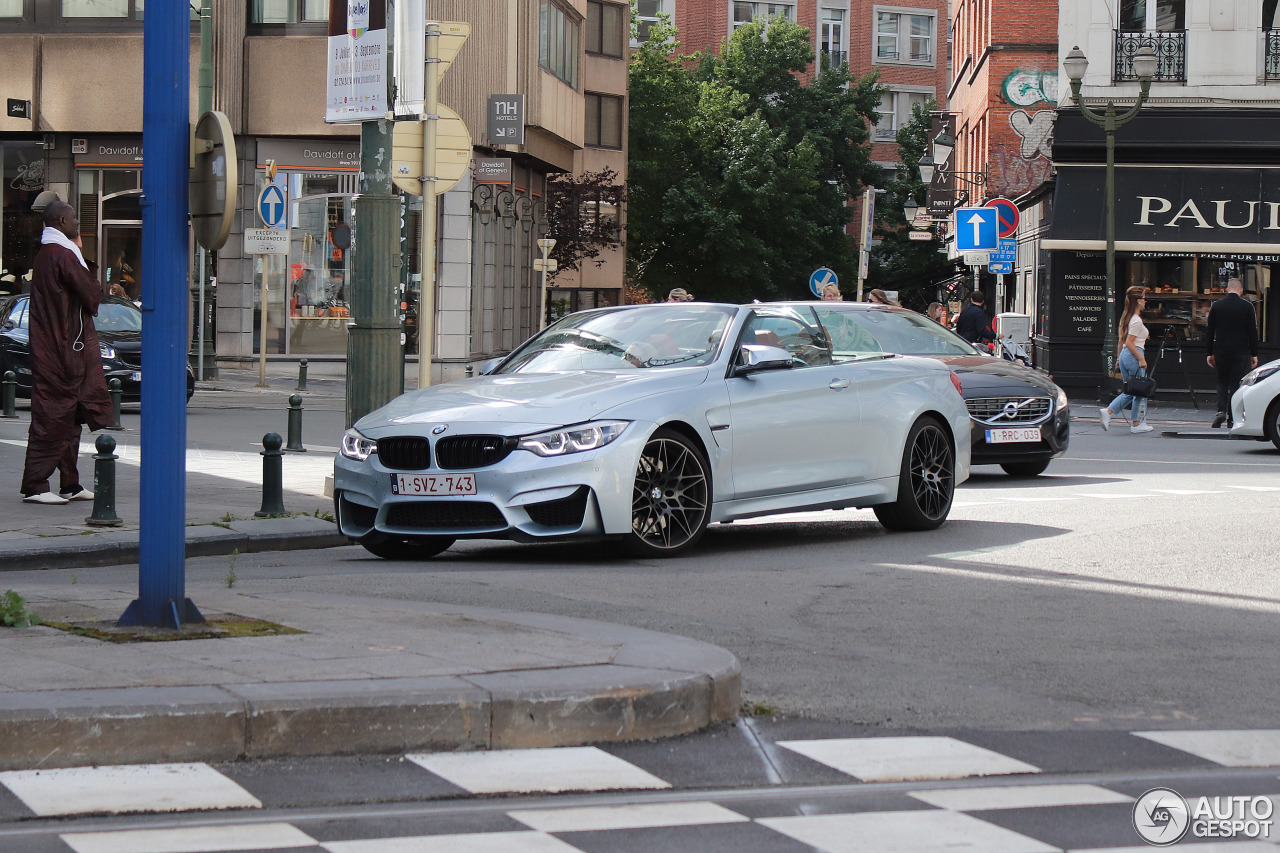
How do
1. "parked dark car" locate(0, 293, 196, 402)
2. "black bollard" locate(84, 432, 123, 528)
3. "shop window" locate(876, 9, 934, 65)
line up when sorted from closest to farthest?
"black bollard" locate(84, 432, 123, 528)
"parked dark car" locate(0, 293, 196, 402)
"shop window" locate(876, 9, 934, 65)

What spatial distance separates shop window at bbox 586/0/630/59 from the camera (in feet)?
190

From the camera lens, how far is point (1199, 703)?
6379 millimetres

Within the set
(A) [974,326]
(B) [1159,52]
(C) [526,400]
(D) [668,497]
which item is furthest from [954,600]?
(B) [1159,52]

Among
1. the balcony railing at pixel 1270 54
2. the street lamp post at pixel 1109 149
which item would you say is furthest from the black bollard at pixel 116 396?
the balcony railing at pixel 1270 54

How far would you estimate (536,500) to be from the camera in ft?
31.4

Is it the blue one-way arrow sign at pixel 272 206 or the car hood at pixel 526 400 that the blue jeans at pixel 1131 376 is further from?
the car hood at pixel 526 400

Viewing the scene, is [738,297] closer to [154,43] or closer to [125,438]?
[125,438]

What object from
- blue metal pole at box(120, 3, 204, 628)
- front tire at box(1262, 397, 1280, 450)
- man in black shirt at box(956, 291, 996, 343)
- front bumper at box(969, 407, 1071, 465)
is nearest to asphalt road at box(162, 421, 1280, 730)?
blue metal pole at box(120, 3, 204, 628)

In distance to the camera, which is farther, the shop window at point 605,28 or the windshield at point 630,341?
the shop window at point 605,28

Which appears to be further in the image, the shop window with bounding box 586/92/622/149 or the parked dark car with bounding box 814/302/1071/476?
the shop window with bounding box 586/92/622/149

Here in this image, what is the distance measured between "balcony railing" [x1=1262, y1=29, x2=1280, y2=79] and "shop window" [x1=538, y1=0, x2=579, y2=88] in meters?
16.6

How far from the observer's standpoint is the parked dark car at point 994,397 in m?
16.1

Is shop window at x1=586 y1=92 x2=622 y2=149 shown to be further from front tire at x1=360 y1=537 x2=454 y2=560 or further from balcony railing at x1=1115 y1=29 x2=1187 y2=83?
front tire at x1=360 y1=537 x2=454 y2=560

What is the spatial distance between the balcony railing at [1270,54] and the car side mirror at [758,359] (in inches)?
998
